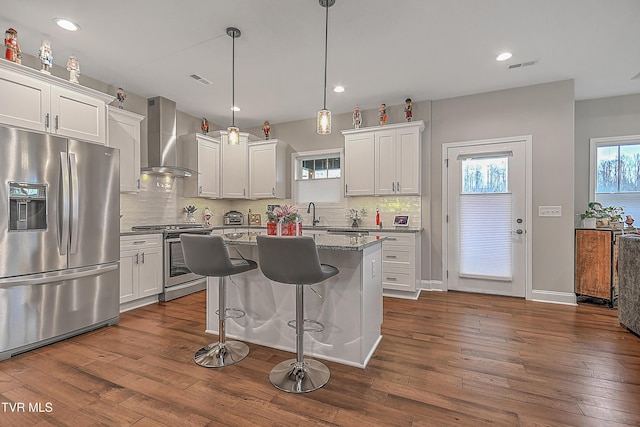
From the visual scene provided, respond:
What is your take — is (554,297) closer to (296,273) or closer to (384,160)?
(384,160)

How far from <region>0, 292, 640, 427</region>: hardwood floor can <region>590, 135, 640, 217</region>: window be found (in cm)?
227

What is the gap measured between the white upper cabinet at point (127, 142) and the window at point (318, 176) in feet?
8.20

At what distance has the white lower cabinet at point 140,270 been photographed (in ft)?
11.7

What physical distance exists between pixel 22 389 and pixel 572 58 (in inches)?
226

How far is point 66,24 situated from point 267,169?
3.13 m

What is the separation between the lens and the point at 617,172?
439 cm

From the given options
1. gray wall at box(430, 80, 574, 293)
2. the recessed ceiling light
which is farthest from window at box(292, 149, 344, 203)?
the recessed ceiling light

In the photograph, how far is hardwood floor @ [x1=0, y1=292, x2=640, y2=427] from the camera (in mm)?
1732

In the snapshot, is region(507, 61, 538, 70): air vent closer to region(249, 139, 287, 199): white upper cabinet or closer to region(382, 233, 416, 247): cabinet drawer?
region(382, 233, 416, 247): cabinet drawer

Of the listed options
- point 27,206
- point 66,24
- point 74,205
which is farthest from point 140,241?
point 66,24

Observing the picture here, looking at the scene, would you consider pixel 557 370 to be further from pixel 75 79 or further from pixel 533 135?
pixel 75 79

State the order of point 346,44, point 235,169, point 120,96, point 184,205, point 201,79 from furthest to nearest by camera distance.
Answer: point 235,169 < point 184,205 < point 120,96 < point 201,79 < point 346,44

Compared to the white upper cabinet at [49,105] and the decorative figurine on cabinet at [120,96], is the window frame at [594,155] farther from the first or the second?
the decorative figurine on cabinet at [120,96]

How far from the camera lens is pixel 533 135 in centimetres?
402
